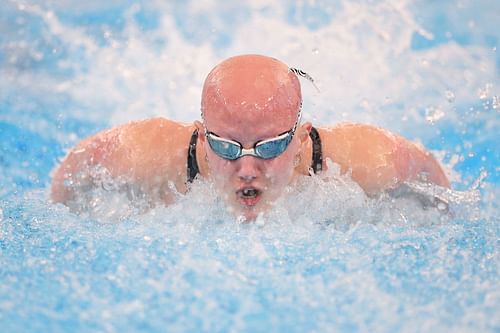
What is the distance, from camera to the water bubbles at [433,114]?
165 inches

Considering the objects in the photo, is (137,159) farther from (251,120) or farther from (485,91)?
(485,91)

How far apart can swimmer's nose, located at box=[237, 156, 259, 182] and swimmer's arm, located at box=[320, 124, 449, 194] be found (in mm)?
388

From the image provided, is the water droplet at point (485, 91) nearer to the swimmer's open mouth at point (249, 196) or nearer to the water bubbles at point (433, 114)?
the water bubbles at point (433, 114)

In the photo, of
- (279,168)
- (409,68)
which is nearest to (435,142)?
(409,68)

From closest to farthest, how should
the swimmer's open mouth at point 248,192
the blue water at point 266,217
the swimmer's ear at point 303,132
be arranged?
the blue water at point 266,217
the swimmer's open mouth at point 248,192
the swimmer's ear at point 303,132

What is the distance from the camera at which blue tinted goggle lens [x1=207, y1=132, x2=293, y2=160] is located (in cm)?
247

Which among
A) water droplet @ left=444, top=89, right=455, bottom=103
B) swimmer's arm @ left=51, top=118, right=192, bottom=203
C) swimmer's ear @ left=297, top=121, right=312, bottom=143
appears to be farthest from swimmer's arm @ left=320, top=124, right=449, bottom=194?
water droplet @ left=444, top=89, right=455, bottom=103

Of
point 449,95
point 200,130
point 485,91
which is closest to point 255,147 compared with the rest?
point 200,130

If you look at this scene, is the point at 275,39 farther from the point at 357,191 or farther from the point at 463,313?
the point at 463,313

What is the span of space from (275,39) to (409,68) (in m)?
0.94

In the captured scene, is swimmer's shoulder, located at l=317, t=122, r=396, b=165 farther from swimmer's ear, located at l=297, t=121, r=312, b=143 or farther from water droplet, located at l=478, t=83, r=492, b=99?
water droplet, located at l=478, t=83, r=492, b=99

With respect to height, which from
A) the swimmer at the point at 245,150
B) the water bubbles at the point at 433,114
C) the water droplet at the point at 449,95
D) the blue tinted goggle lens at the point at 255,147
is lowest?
the blue tinted goggle lens at the point at 255,147

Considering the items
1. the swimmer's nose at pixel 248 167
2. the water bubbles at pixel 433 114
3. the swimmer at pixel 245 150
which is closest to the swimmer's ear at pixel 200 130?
the swimmer at pixel 245 150

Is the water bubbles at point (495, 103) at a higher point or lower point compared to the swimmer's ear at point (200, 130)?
higher
